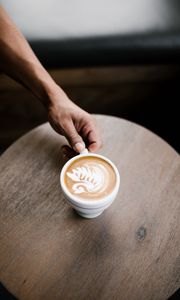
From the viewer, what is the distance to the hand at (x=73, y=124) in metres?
1.22

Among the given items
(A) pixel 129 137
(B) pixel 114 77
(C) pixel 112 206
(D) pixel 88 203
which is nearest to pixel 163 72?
(B) pixel 114 77

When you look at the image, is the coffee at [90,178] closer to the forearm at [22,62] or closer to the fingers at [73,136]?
the fingers at [73,136]

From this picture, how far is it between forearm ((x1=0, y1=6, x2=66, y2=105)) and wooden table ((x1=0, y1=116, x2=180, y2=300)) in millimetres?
209

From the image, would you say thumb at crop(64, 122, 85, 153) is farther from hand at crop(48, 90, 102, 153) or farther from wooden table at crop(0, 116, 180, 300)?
wooden table at crop(0, 116, 180, 300)

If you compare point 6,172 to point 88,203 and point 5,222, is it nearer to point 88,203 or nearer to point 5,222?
point 5,222

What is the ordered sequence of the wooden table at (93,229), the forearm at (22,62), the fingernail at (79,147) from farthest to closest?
the forearm at (22,62) → the fingernail at (79,147) → the wooden table at (93,229)

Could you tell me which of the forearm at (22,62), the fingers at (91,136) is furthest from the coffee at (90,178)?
the forearm at (22,62)

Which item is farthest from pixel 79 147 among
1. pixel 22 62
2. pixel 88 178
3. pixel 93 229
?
pixel 22 62

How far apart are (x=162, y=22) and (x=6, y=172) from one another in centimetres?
128

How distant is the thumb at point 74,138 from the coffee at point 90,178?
0.06m

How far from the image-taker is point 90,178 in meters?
1.07

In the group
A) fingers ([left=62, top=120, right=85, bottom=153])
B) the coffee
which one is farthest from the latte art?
fingers ([left=62, top=120, right=85, bottom=153])

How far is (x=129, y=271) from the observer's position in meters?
1.05

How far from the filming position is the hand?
1220mm
